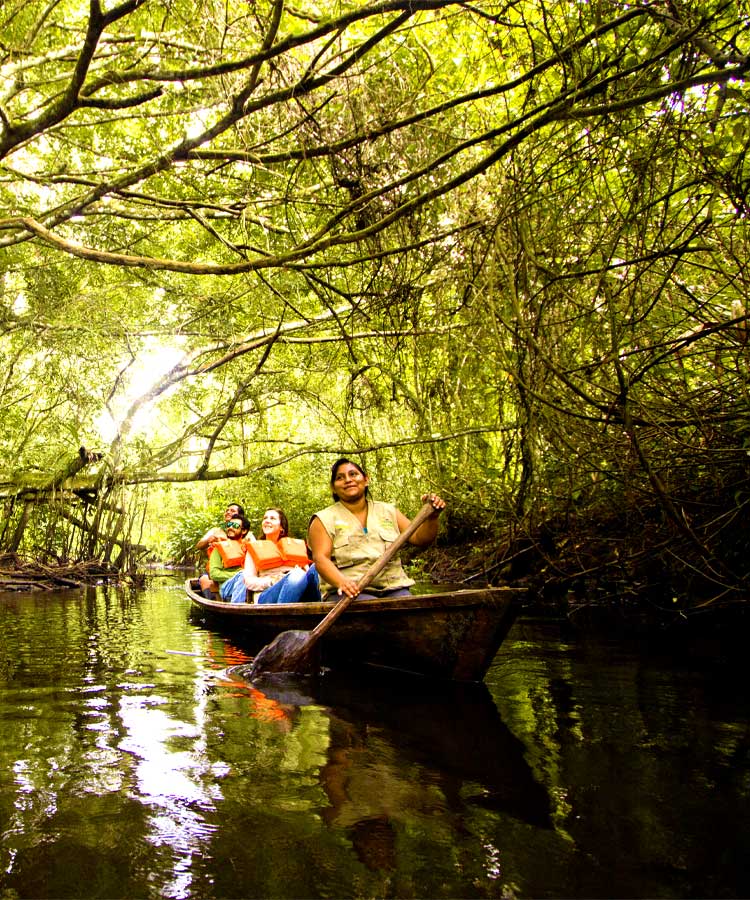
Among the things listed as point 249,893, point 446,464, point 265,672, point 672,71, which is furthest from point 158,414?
point 249,893

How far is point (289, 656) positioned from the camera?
4.68m

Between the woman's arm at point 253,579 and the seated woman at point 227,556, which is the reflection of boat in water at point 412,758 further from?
the seated woman at point 227,556

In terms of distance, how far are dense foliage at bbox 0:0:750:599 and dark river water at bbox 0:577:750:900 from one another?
92cm

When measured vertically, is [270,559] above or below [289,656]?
above

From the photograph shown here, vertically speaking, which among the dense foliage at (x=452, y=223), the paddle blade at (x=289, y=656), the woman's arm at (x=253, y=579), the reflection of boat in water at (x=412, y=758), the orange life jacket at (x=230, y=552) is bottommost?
the reflection of boat in water at (x=412, y=758)

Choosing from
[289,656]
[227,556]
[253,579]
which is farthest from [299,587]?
[227,556]

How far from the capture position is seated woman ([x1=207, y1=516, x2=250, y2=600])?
8.38 meters

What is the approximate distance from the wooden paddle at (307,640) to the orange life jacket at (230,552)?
145 inches

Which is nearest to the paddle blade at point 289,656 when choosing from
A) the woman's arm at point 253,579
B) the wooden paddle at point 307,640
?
the wooden paddle at point 307,640

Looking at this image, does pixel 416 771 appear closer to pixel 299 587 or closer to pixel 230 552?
pixel 299 587

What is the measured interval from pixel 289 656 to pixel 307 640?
0.64 feet

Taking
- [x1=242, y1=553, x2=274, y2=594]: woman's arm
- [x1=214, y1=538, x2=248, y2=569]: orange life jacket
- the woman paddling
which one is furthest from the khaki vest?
[x1=214, y1=538, x2=248, y2=569]: orange life jacket

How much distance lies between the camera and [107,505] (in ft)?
39.1

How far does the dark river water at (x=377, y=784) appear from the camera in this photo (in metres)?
1.90
